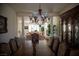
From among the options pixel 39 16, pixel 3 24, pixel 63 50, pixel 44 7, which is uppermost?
pixel 44 7

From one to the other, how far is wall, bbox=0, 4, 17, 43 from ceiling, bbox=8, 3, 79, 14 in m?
0.08

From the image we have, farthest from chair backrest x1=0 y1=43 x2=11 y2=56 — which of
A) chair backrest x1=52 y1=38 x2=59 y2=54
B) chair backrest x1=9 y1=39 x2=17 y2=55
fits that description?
chair backrest x1=52 y1=38 x2=59 y2=54

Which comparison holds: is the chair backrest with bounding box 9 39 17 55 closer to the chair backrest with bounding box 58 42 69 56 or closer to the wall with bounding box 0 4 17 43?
the wall with bounding box 0 4 17 43

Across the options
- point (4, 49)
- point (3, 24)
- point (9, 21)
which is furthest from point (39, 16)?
point (4, 49)

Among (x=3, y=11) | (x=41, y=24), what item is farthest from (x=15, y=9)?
(x=41, y=24)

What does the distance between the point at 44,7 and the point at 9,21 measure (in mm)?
→ 599

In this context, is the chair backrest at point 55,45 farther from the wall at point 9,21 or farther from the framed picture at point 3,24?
the framed picture at point 3,24

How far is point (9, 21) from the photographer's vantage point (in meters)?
2.65

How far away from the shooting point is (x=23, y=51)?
2.68m

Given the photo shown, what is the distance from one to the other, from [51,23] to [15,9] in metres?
0.61

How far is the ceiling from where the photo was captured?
2.59 metres

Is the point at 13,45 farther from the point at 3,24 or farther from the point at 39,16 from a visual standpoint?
the point at 39,16

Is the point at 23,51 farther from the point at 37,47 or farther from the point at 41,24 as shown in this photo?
the point at 41,24

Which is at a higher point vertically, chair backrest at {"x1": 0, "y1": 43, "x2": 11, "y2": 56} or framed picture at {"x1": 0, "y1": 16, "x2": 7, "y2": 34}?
framed picture at {"x1": 0, "y1": 16, "x2": 7, "y2": 34}
